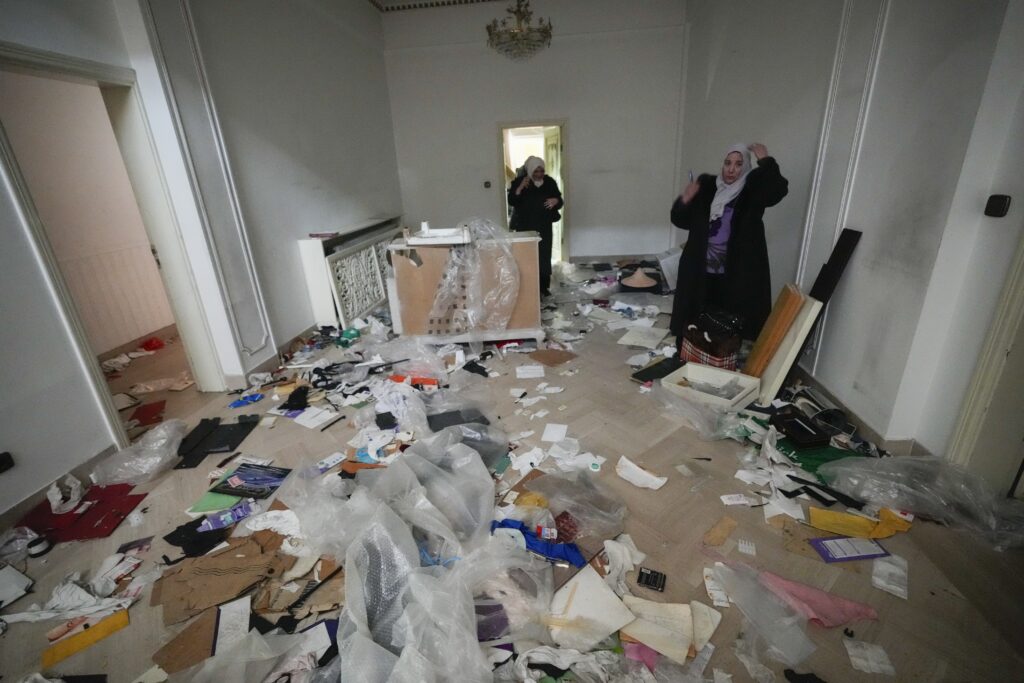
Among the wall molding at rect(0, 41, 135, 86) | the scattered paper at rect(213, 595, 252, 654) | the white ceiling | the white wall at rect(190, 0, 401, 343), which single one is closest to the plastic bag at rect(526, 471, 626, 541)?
the scattered paper at rect(213, 595, 252, 654)

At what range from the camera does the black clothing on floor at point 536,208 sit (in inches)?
177

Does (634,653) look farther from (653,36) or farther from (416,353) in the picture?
(653,36)

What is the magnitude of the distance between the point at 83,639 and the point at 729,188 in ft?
12.0

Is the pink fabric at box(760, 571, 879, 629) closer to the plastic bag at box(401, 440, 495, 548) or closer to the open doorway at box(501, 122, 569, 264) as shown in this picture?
the plastic bag at box(401, 440, 495, 548)

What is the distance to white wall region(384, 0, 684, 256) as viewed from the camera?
5535mm

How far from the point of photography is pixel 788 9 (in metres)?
2.95

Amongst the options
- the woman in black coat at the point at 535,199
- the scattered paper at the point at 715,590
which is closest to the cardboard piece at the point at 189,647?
the scattered paper at the point at 715,590

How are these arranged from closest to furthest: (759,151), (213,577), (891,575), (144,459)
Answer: (891,575), (213,577), (144,459), (759,151)

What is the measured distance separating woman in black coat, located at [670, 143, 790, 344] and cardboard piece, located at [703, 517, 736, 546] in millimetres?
1566

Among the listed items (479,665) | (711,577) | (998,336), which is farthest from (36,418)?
(998,336)

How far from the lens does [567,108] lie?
5.88 meters

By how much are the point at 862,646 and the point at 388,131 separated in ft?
21.7

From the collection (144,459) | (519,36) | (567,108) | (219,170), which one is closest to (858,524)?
(144,459)

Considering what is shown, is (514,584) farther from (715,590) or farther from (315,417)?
(315,417)
